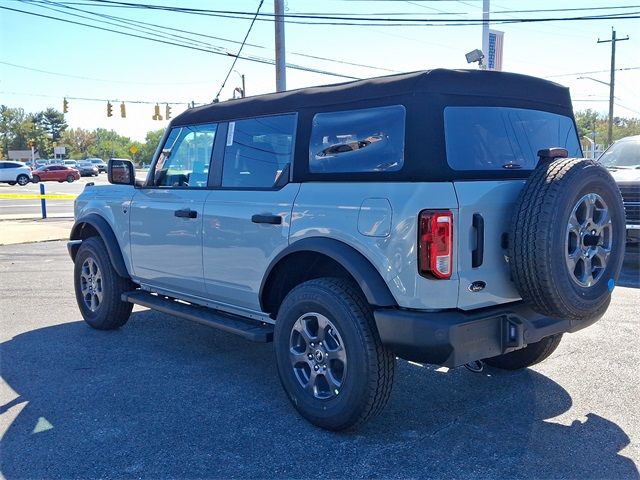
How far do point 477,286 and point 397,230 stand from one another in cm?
53

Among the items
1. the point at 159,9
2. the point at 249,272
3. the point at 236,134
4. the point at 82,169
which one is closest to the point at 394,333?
the point at 249,272

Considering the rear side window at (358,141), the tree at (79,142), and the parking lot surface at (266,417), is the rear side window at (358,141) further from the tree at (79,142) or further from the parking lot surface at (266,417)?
the tree at (79,142)

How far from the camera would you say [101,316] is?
5.81 meters

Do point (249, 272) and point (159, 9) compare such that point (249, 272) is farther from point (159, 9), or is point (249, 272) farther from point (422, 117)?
point (159, 9)

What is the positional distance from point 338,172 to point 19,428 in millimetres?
2449

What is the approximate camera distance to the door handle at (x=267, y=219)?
13.0 feet

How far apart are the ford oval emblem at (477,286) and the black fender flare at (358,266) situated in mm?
406

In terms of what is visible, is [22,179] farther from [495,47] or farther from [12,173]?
[495,47]

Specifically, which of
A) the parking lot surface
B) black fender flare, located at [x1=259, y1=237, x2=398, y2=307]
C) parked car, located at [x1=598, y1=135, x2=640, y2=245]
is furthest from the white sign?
black fender flare, located at [x1=259, y1=237, x2=398, y2=307]

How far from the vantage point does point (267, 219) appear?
4.01 meters

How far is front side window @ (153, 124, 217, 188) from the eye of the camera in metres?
4.85

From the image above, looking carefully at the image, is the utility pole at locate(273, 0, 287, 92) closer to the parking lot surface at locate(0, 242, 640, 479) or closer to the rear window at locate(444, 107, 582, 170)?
the parking lot surface at locate(0, 242, 640, 479)

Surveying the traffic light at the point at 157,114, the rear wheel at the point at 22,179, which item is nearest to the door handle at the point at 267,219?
the traffic light at the point at 157,114

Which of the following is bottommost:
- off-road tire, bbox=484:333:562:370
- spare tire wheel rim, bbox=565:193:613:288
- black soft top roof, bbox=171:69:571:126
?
off-road tire, bbox=484:333:562:370
